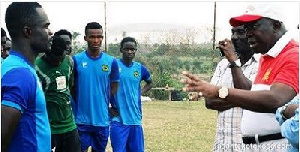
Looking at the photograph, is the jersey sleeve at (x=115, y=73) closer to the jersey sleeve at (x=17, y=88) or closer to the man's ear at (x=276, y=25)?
the man's ear at (x=276, y=25)

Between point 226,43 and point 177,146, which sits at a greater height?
point 226,43

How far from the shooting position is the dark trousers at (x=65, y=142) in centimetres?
611

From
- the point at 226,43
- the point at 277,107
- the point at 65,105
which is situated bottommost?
the point at 65,105

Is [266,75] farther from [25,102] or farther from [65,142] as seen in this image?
[65,142]

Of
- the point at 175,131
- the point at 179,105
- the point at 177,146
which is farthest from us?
the point at 179,105

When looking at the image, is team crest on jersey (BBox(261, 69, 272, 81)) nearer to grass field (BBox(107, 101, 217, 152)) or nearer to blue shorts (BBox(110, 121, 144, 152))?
blue shorts (BBox(110, 121, 144, 152))

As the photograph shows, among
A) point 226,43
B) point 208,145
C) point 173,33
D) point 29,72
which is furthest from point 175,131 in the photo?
point 173,33

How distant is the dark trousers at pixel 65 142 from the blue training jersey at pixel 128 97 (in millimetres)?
1760

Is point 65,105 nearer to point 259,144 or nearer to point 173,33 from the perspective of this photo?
point 259,144

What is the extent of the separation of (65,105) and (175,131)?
657cm

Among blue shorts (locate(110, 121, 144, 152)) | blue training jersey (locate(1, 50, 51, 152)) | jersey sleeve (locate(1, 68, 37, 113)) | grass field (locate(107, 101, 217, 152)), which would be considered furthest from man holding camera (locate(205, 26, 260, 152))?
grass field (locate(107, 101, 217, 152))

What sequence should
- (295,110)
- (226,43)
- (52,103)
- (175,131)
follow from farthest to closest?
1. (175,131)
2. (52,103)
3. (226,43)
4. (295,110)

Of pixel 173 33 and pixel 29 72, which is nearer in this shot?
pixel 29 72

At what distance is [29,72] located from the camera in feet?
10.5
